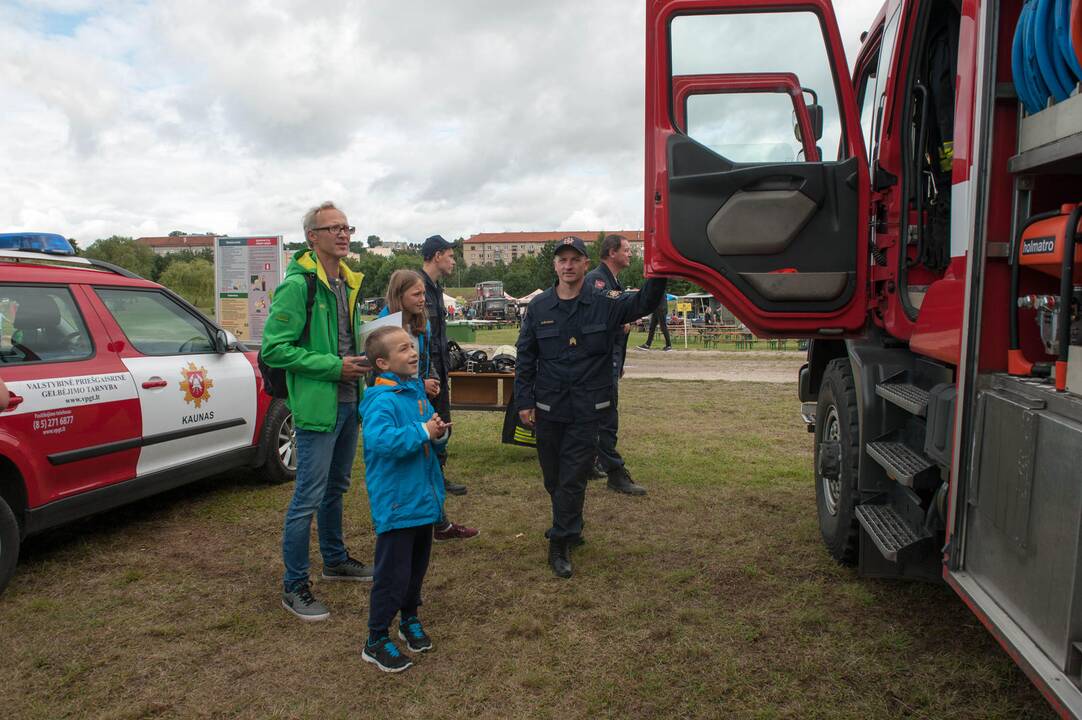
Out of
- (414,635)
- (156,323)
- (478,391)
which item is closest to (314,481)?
(414,635)

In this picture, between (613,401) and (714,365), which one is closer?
(613,401)

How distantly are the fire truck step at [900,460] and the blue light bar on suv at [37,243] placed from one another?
4710 mm

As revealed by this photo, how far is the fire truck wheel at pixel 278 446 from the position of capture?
546cm

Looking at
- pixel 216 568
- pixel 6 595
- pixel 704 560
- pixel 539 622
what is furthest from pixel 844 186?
pixel 6 595

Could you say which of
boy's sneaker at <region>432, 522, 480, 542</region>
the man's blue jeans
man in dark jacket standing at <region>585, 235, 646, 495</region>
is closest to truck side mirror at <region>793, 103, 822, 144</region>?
man in dark jacket standing at <region>585, 235, 646, 495</region>

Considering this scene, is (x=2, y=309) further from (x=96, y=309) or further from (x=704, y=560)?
(x=704, y=560)

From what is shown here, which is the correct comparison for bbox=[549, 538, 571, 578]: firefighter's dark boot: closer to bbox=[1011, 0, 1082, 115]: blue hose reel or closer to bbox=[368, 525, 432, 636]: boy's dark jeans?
bbox=[368, 525, 432, 636]: boy's dark jeans

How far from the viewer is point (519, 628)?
3.30 m

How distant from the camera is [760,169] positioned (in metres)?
3.54

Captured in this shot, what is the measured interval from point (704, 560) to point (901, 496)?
1203 millimetres

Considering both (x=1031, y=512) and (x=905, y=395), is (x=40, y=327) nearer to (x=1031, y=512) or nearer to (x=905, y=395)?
(x=905, y=395)

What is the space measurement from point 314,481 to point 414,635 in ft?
2.71

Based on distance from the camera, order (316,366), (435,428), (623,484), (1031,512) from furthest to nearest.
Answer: (623,484), (316,366), (435,428), (1031,512)

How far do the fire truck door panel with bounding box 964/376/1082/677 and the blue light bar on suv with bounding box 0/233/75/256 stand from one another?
4.92m
